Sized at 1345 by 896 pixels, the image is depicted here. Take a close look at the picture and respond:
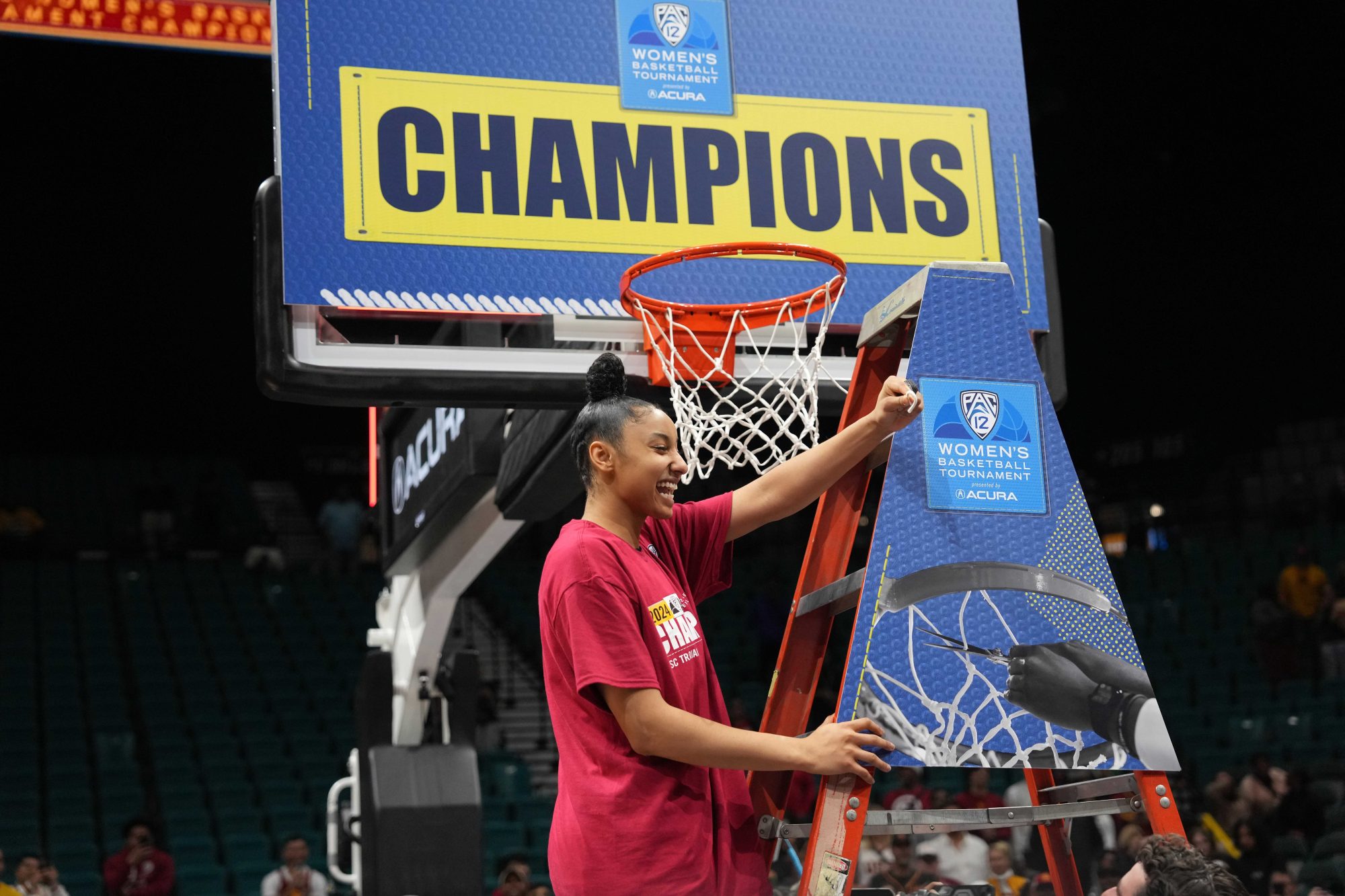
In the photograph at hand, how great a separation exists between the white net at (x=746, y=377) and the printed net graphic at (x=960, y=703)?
879 mm

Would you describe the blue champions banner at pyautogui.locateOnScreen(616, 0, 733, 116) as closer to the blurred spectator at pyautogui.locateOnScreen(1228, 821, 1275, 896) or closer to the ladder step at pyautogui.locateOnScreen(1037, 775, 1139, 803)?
the ladder step at pyautogui.locateOnScreen(1037, 775, 1139, 803)

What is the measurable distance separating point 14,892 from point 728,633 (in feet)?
25.0

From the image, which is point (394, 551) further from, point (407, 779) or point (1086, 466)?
point (1086, 466)

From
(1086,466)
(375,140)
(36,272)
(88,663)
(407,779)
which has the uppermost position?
(36,272)

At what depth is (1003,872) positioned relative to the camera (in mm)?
8055

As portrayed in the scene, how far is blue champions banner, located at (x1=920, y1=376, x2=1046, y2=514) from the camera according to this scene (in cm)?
265

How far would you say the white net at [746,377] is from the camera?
3.46 metres

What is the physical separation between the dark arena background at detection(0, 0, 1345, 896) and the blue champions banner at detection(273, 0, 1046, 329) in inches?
125

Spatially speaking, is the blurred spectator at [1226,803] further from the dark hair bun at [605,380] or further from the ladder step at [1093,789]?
the dark hair bun at [605,380]

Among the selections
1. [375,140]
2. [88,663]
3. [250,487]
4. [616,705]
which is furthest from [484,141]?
[250,487]

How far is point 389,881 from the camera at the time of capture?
219 inches

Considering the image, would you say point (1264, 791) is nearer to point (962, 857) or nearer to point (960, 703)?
point (962, 857)

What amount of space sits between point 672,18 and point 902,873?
18.2 ft

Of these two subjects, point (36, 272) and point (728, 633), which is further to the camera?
point (36, 272)
